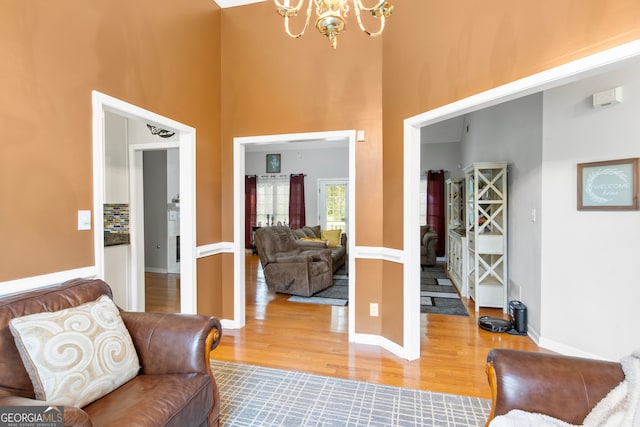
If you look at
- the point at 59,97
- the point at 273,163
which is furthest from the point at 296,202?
the point at 59,97

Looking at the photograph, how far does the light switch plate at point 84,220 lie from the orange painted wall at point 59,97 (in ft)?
0.10

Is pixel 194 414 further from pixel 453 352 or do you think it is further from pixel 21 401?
pixel 453 352

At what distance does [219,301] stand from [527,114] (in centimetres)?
387

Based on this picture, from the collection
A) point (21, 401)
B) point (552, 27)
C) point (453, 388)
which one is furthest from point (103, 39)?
point (453, 388)

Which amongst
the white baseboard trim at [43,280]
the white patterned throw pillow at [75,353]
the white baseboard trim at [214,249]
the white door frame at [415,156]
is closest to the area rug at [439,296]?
the white door frame at [415,156]

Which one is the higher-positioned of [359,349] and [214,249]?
[214,249]

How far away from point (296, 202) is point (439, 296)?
4.96 m

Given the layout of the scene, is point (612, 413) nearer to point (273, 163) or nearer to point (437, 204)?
point (437, 204)

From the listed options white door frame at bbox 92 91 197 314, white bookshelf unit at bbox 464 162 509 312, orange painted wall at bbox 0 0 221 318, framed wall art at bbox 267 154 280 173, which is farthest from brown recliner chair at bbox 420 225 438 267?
orange painted wall at bbox 0 0 221 318

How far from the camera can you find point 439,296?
461 cm

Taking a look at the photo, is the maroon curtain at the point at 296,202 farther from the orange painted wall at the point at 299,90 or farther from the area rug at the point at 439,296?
the orange painted wall at the point at 299,90

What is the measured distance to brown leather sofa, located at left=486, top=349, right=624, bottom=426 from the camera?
1.23 metres

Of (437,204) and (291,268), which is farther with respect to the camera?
(437,204)

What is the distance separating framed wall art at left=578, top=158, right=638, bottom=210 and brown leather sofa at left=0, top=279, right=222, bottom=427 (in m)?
3.03
